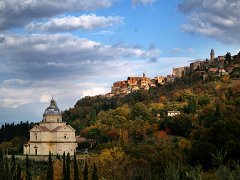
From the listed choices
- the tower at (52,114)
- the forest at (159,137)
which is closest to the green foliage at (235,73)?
the forest at (159,137)

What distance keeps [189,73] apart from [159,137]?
7547 cm

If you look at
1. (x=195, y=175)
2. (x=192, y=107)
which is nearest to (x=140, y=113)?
(x=192, y=107)

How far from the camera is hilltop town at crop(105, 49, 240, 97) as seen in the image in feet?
404

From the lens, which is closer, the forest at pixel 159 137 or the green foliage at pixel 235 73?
the forest at pixel 159 137

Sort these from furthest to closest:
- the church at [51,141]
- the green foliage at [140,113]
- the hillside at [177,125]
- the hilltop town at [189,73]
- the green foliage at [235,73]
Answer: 1. the hilltop town at [189,73]
2. the green foliage at [235,73]
3. the green foliage at [140,113]
4. the church at [51,141]
5. the hillside at [177,125]

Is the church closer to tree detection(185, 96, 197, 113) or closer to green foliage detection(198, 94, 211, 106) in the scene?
tree detection(185, 96, 197, 113)

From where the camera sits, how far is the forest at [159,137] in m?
46.8

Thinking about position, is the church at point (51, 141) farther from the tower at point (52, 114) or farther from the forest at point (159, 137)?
the forest at point (159, 137)

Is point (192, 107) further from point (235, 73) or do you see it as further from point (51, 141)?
point (235, 73)

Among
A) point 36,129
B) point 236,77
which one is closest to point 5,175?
point 36,129

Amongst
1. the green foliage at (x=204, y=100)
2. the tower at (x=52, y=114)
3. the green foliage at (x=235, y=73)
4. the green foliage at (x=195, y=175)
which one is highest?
the green foliage at (x=235, y=73)

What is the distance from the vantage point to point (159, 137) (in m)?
66.2

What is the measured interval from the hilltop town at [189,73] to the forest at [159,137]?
476cm

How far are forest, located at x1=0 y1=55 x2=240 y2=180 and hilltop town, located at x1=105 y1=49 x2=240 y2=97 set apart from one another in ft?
15.6
